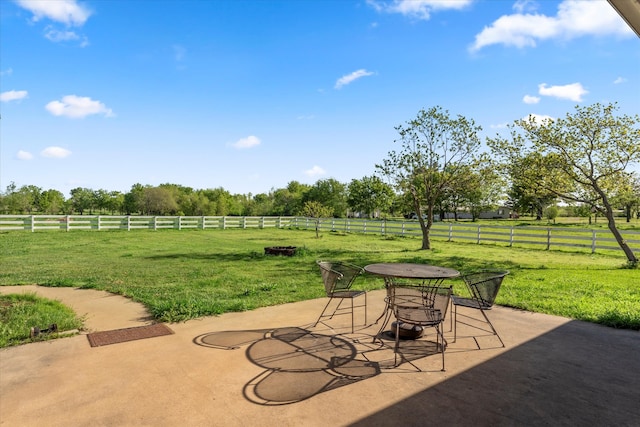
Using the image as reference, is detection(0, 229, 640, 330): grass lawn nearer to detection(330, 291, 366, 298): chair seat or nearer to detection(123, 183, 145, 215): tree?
detection(330, 291, 366, 298): chair seat

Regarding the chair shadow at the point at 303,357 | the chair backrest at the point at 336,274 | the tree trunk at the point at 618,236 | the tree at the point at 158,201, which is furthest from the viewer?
the tree at the point at 158,201

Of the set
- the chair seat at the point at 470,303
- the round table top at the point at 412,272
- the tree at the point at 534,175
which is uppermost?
the tree at the point at 534,175

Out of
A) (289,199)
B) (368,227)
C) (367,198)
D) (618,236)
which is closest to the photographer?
(618,236)

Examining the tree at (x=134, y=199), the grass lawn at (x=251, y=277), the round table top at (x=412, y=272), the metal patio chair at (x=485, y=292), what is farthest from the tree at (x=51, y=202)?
the metal patio chair at (x=485, y=292)

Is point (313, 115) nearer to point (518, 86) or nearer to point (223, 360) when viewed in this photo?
point (518, 86)

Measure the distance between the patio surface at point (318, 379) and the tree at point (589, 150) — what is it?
765 cm

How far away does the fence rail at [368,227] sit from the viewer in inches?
569

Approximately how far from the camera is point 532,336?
3879mm

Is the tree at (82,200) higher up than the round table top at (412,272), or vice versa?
the tree at (82,200)

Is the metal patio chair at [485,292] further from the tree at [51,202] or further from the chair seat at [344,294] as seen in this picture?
the tree at [51,202]

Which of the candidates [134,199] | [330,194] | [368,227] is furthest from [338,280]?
[134,199]

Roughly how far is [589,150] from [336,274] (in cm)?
986

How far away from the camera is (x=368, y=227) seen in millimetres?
22828

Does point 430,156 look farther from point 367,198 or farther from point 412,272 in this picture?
point 367,198
